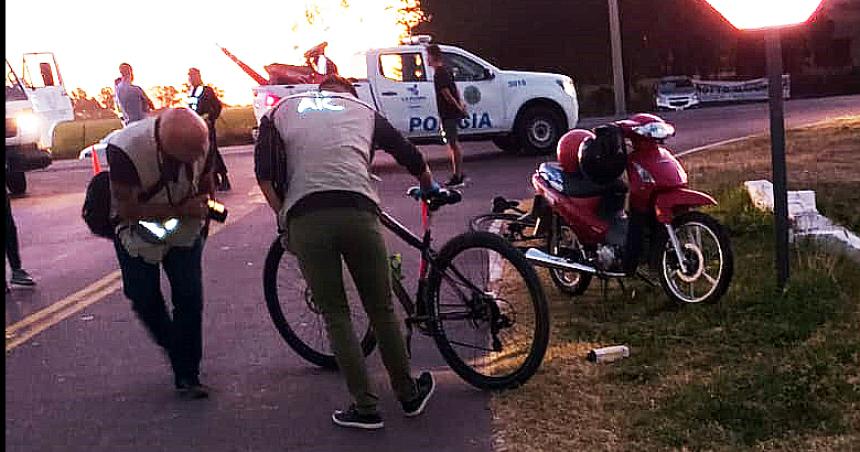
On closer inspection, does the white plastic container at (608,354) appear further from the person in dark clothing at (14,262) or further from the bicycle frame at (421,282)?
the person in dark clothing at (14,262)

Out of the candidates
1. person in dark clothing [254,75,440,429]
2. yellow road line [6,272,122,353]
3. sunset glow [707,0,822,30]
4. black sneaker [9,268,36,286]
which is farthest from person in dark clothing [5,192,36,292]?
sunset glow [707,0,822,30]

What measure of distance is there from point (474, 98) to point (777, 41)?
12560 millimetres

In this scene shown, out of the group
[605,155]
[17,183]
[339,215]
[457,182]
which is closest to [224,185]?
[457,182]

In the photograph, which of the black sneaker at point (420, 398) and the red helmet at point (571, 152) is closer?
the black sneaker at point (420, 398)

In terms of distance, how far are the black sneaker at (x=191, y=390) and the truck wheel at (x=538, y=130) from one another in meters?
13.6

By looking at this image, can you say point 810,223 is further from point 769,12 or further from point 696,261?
point 769,12

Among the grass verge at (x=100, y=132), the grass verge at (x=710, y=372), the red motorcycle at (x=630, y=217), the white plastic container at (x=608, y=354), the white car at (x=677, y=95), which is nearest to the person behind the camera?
the grass verge at (x=710, y=372)

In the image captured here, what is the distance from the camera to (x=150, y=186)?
18.4 ft

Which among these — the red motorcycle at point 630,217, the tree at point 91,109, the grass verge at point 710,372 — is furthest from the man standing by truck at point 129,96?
the tree at point 91,109

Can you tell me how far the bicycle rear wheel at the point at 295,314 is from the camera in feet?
20.5

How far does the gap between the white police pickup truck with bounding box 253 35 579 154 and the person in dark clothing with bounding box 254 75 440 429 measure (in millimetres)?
12966

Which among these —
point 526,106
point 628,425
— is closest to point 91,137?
point 526,106

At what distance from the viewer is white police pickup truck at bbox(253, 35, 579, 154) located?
18469 mm

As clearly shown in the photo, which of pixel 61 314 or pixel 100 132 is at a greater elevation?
pixel 61 314
